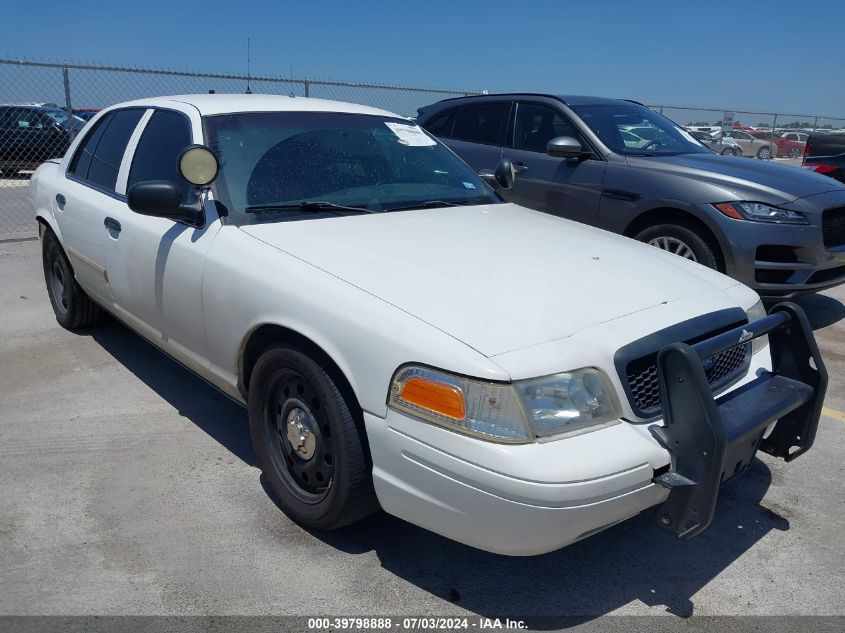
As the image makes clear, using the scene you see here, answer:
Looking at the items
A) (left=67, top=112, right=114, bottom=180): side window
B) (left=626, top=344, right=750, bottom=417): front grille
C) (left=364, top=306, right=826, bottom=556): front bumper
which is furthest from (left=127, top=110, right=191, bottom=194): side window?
(left=626, top=344, right=750, bottom=417): front grille

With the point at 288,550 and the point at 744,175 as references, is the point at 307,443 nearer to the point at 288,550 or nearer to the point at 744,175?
the point at 288,550

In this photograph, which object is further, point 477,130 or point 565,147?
point 477,130

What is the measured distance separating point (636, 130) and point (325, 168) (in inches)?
145

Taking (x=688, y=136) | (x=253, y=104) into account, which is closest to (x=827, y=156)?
(x=688, y=136)

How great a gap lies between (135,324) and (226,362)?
1.08 meters

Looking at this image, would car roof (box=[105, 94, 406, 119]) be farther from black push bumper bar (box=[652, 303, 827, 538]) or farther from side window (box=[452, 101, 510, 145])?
side window (box=[452, 101, 510, 145])

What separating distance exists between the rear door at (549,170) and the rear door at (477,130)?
154mm

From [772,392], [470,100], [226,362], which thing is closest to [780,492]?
[772,392]

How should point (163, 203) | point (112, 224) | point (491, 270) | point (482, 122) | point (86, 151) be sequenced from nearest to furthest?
point (491, 270) < point (163, 203) < point (112, 224) < point (86, 151) < point (482, 122)

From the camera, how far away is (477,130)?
702 cm

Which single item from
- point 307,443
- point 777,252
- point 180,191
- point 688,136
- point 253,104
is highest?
point 253,104

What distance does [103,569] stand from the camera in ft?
8.82

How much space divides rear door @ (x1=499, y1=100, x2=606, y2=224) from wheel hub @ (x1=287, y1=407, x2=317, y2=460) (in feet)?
11.8

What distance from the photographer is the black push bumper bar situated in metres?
2.26
